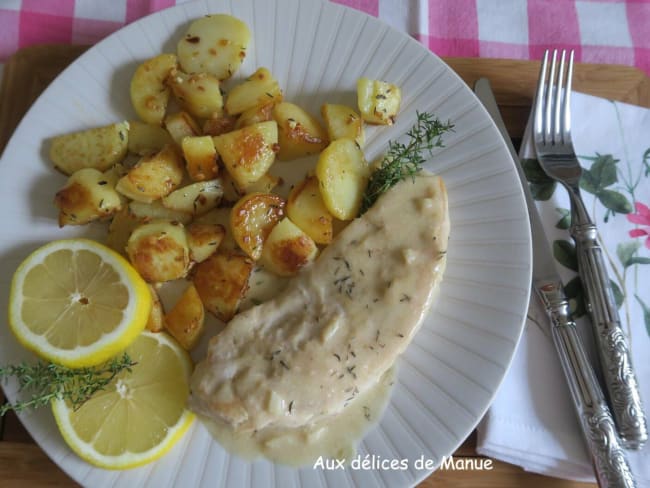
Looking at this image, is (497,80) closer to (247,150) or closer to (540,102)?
(540,102)

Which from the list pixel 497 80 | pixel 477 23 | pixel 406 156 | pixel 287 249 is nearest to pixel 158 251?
pixel 287 249

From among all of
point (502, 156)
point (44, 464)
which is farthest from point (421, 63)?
point (44, 464)

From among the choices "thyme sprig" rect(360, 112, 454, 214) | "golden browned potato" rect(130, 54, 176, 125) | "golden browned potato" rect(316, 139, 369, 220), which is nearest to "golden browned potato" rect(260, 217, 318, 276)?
"golden browned potato" rect(316, 139, 369, 220)

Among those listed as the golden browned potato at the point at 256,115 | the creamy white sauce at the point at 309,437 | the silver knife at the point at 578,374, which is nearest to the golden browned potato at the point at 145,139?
the golden browned potato at the point at 256,115

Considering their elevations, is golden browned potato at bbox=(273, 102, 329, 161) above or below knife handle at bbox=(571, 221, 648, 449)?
above

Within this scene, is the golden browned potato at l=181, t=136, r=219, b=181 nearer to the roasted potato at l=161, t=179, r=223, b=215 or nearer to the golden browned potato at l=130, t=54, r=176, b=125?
the roasted potato at l=161, t=179, r=223, b=215

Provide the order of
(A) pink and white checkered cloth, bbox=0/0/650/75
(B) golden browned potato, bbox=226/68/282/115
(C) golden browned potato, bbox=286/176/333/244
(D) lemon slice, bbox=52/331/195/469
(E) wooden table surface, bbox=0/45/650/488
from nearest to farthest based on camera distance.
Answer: (D) lemon slice, bbox=52/331/195/469 < (C) golden browned potato, bbox=286/176/333/244 < (B) golden browned potato, bbox=226/68/282/115 < (E) wooden table surface, bbox=0/45/650/488 < (A) pink and white checkered cloth, bbox=0/0/650/75

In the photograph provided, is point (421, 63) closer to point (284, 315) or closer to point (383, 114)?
point (383, 114)
